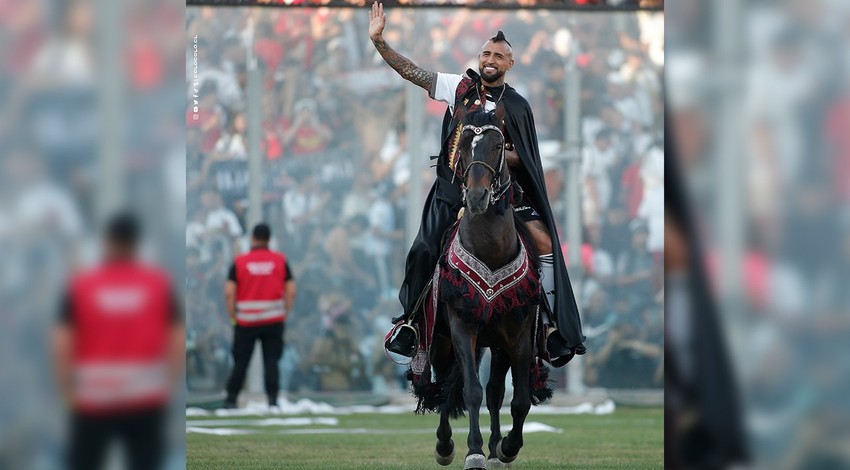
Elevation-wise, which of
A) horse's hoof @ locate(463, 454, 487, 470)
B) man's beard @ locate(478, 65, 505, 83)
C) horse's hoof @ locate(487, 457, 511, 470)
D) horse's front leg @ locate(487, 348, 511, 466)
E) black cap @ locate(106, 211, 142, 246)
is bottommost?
horse's hoof @ locate(487, 457, 511, 470)

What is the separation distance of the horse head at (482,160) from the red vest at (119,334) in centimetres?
542

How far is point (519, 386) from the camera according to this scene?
29.0 ft

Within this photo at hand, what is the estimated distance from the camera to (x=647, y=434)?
43.1 feet

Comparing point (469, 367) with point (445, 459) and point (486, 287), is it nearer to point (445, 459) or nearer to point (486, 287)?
point (486, 287)

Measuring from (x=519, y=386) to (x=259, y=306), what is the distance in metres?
7.91

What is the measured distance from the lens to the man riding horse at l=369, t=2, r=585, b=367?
851 centimetres

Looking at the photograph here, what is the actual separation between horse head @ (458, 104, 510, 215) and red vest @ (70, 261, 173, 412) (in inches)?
213

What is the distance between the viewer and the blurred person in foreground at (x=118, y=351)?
194 centimetres

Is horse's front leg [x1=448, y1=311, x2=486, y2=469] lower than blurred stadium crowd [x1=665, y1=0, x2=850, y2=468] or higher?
lower

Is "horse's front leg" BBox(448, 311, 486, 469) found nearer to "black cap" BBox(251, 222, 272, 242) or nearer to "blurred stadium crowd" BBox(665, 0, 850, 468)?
"blurred stadium crowd" BBox(665, 0, 850, 468)

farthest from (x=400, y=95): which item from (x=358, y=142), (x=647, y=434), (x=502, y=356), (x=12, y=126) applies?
(x=12, y=126)

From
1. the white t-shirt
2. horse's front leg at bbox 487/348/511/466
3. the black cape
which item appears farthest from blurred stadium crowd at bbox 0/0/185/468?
horse's front leg at bbox 487/348/511/466

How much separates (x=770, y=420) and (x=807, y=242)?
10.1 inches

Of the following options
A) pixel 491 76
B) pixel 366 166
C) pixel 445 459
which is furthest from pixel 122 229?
pixel 366 166
